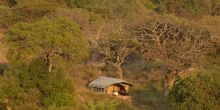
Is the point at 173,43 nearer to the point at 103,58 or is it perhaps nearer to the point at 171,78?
the point at 171,78

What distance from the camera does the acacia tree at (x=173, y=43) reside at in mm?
40906

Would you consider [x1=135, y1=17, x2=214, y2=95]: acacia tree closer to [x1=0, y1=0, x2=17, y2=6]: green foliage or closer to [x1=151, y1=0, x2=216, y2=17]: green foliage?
[x1=151, y1=0, x2=216, y2=17]: green foliage

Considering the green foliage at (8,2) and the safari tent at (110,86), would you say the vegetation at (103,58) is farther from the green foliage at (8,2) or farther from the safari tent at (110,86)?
the green foliage at (8,2)

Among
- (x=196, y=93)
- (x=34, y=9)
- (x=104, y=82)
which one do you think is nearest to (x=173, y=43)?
(x=104, y=82)

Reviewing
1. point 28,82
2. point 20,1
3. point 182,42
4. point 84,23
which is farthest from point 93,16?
point 28,82

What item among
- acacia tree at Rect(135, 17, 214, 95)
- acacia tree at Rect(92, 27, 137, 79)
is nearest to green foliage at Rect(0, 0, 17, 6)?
acacia tree at Rect(92, 27, 137, 79)

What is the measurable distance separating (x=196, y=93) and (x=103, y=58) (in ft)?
60.5

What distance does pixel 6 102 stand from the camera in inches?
1151

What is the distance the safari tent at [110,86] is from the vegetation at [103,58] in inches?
32.3

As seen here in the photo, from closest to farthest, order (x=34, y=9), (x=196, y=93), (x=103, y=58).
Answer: (x=196, y=93), (x=103, y=58), (x=34, y=9)

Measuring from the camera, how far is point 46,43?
115ft

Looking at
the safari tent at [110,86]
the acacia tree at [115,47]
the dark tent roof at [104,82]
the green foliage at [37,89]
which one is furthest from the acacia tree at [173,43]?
the green foliage at [37,89]

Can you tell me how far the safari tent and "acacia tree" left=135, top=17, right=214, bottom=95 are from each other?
3747 mm

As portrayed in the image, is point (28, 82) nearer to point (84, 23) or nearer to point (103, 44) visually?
point (103, 44)
